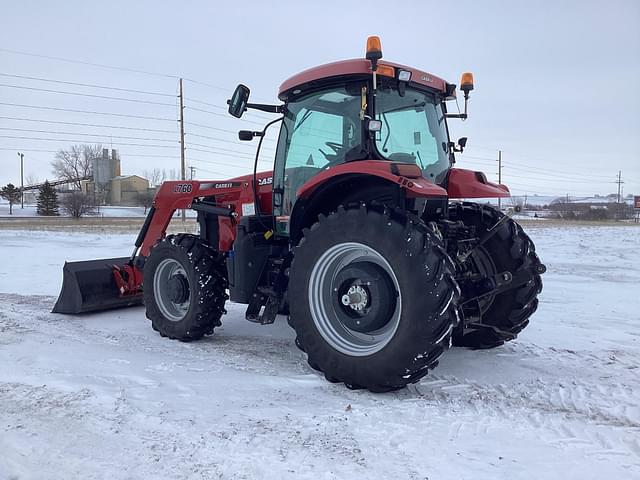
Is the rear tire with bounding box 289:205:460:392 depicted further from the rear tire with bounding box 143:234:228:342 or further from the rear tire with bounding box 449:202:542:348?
the rear tire with bounding box 143:234:228:342

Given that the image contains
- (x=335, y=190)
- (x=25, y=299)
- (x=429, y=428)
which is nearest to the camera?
(x=429, y=428)

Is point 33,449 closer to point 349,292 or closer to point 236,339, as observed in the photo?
point 349,292

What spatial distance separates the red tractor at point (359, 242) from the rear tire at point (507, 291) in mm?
12

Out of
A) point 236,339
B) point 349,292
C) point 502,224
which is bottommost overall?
point 236,339

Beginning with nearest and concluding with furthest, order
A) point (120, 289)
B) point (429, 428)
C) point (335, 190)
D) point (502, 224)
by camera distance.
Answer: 1. point (429, 428)
2. point (335, 190)
3. point (502, 224)
4. point (120, 289)

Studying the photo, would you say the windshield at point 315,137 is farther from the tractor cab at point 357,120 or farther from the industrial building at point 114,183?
the industrial building at point 114,183

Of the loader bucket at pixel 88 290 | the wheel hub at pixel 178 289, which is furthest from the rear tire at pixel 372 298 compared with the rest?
the loader bucket at pixel 88 290

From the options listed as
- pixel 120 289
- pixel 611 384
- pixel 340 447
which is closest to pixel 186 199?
pixel 120 289

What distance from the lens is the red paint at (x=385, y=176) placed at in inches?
140

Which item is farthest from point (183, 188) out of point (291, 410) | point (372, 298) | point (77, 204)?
point (77, 204)

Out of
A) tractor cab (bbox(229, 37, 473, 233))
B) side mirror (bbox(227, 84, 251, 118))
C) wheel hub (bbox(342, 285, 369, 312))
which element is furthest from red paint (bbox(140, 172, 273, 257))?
wheel hub (bbox(342, 285, 369, 312))

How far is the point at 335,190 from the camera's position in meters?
4.26

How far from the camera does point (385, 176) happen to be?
143 inches

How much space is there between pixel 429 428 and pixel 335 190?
6.52 feet
